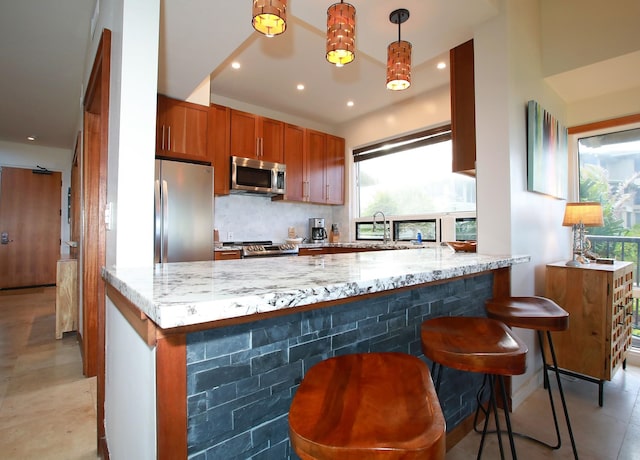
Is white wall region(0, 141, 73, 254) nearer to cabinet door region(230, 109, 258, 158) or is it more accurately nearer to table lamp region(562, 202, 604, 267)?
cabinet door region(230, 109, 258, 158)

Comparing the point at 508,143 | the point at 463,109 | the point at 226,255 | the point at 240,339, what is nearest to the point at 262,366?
the point at 240,339

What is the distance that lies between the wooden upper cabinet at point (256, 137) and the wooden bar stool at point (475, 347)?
3.18 metres

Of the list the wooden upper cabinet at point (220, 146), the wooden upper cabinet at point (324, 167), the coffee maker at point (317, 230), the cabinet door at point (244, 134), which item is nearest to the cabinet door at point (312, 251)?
the coffee maker at point (317, 230)

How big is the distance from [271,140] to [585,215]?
3289 millimetres

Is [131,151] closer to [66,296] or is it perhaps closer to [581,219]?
[66,296]

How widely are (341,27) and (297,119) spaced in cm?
316

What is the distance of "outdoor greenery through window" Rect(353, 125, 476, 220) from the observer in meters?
3.63

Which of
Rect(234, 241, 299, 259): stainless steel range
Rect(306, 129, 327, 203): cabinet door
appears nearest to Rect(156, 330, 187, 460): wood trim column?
Rect(234, 241, 299, 259): stainless steel range

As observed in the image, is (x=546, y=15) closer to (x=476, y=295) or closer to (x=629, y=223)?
(x=629, y=223)

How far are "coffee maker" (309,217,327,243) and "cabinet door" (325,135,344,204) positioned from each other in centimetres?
32

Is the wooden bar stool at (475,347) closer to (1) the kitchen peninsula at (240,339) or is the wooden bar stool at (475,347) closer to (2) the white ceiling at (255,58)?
(1) the kitchen peninsula at (240,339)

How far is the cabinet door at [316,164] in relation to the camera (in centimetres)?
439

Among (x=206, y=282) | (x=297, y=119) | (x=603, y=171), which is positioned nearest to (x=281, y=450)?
(x=206, y=282)

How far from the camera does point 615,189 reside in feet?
9.01
